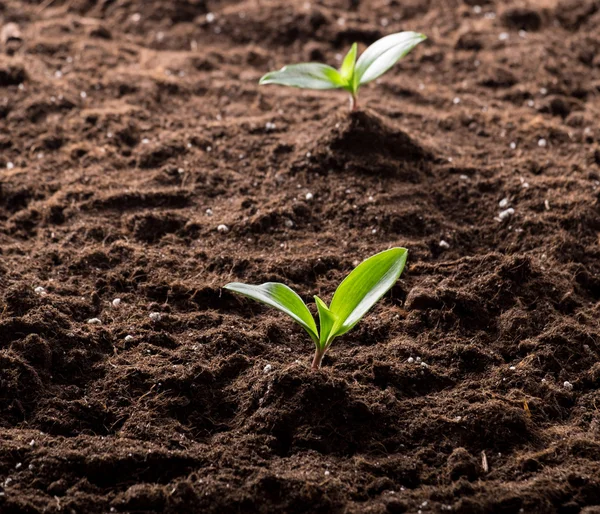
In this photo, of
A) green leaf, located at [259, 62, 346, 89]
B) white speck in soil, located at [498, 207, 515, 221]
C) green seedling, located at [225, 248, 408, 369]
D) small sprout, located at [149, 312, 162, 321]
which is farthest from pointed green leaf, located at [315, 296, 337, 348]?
green leaf, located at [259, 62, 346, 89]

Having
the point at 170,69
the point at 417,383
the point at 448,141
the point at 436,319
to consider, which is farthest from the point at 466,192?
the point at 170,69

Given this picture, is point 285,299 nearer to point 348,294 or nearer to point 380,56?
point 348,294

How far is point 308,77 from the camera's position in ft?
8.16

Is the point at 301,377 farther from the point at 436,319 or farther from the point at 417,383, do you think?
the point at 436,319

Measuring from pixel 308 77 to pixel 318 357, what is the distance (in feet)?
3.36

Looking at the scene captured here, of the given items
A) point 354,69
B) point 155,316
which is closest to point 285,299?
point 155,316

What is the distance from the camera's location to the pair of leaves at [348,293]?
1753mm

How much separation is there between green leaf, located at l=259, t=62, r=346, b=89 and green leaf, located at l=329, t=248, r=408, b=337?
2.80 feet

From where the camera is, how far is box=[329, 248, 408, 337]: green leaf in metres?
1.76

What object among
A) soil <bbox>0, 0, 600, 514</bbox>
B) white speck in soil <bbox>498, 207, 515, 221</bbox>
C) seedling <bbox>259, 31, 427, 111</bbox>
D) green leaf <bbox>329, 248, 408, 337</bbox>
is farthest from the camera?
seedling <bbox>259, 31, 427, 111</bbox>

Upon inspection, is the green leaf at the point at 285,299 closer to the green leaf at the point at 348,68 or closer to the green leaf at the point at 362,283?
the green leaf at the point at 362,283

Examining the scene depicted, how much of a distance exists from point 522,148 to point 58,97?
5.43ft

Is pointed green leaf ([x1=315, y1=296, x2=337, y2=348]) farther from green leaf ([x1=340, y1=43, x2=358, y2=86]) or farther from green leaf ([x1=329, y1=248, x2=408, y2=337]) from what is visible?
green leaf ([x1=340, y1=43, x2=358, y2=86])

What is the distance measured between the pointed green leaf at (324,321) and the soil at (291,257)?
0.28 ft
